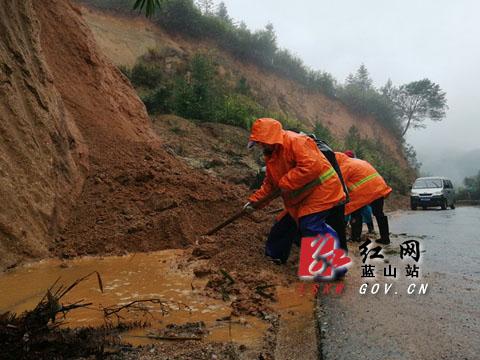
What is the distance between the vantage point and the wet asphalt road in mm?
2379

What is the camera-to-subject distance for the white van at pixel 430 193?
17172 mm

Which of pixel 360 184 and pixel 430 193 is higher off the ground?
pixel 360 184

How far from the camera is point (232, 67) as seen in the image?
23.8 m

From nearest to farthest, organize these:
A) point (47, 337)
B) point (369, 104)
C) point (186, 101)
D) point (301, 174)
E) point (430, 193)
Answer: point (47, 337), point (301, 174), point (186, 101), point (430, 193), point (369, 104)

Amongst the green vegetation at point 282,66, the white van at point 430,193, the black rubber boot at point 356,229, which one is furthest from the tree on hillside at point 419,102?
the black rubber boot at point 356,229

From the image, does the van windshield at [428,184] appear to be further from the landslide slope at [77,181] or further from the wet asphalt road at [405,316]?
the wet asphalt road at [405,316]

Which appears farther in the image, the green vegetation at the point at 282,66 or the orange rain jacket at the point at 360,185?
the green vegetation at the point at 282,66

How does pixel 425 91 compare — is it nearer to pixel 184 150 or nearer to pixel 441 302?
pixel 184 150

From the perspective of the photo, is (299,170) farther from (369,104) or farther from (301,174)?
(369,104)

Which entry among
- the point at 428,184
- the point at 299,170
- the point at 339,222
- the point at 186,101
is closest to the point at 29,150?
the point at 299,170

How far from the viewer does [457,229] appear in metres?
8.98

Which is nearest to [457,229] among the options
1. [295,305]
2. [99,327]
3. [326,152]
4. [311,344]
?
[326,152]

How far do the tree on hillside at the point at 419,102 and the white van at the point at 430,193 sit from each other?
982 inches

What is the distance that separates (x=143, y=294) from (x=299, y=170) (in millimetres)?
1793
